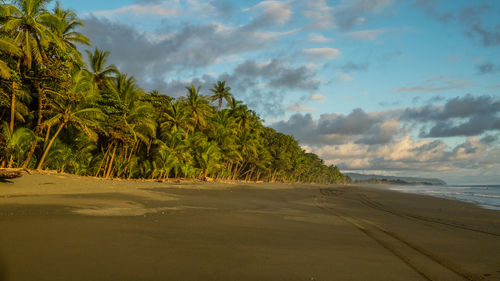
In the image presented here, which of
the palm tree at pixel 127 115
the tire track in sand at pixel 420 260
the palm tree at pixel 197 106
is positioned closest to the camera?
the tire track in sand at pixel 420 260

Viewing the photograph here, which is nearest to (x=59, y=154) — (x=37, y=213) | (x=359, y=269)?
(x=37, y=213)

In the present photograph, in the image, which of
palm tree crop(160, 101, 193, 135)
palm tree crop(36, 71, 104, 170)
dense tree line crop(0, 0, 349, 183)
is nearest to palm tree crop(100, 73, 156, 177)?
dense tree line crop(0, 0, 349, 183)

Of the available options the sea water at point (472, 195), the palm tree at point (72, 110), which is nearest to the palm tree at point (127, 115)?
the palm tree at point (72, 110)

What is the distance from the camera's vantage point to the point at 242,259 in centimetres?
370

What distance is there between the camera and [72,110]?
56.0 feet

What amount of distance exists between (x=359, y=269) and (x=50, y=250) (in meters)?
4.09

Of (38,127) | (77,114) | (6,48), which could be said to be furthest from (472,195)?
(6,48)

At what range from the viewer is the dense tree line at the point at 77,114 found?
14.2 m

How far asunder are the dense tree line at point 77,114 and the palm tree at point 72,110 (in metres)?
0.06

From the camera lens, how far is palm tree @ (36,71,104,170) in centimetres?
1614

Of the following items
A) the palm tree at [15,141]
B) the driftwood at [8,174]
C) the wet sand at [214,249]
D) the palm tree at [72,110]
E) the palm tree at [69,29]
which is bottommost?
the wet sand at [214,249]

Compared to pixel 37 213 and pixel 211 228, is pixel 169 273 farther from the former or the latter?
pixel 37 213

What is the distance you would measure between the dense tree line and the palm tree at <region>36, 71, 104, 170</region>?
0.06m

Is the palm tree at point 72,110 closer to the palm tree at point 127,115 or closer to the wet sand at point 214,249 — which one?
the palm tree at point 127,115
